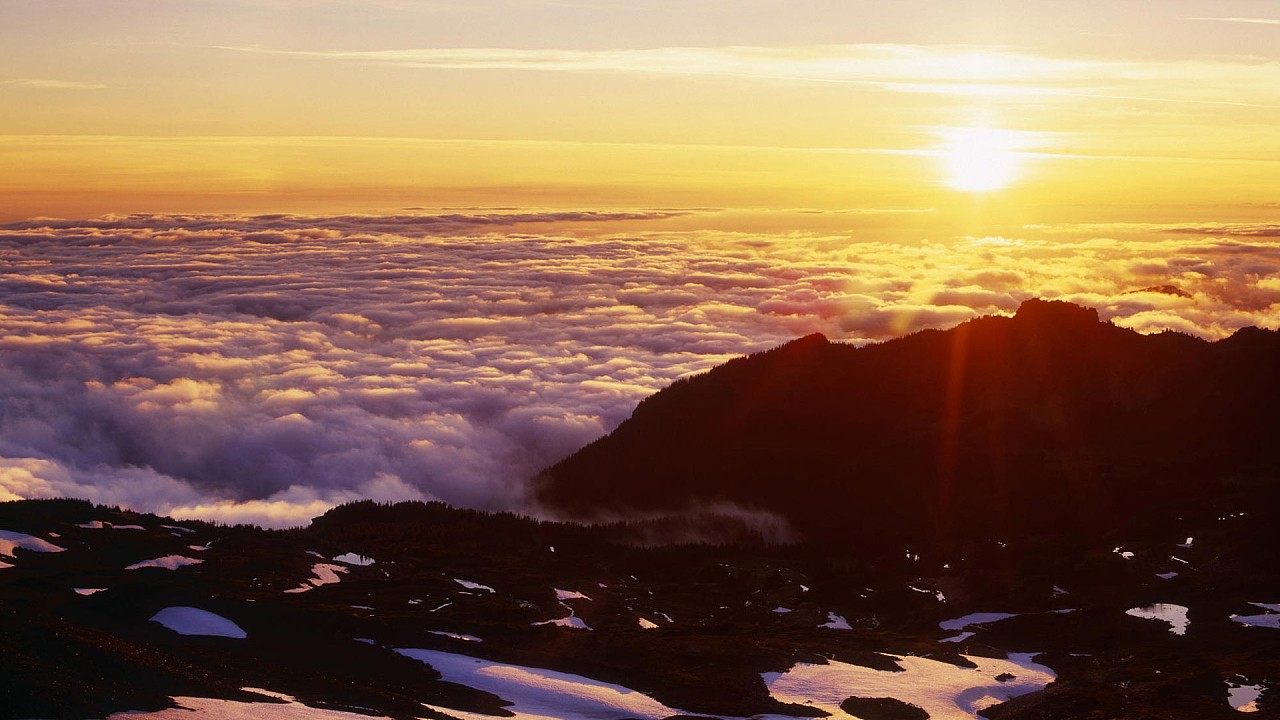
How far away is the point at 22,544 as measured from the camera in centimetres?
13312

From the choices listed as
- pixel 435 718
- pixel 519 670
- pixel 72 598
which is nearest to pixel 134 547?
pixel 72 598

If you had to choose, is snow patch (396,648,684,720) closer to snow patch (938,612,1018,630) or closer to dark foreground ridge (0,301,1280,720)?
dark foreground ridge (0,301,1280,720)

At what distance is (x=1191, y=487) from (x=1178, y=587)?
101ft

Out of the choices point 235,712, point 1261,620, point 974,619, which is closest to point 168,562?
point 235,712

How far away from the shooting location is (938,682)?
9762 centimetres

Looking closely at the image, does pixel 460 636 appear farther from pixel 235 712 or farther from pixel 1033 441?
pixel 1033 441

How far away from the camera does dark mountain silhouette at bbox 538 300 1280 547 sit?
15812 centimetres

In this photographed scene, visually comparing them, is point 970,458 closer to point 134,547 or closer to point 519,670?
point 519,670

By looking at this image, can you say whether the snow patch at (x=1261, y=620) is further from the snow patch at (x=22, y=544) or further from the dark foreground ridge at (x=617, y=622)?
the snow patch at (x=22, y=544)

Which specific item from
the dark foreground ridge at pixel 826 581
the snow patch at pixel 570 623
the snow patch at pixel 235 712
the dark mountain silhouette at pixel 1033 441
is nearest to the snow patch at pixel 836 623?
the dark foreground ridge at pixel 826 581

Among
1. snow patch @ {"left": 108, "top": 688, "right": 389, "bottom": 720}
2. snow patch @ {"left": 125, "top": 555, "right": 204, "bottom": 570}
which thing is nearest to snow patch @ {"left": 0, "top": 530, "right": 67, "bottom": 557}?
snow patch @ {"left": 125, "top": 555, "right": 204, "bottom": 570}

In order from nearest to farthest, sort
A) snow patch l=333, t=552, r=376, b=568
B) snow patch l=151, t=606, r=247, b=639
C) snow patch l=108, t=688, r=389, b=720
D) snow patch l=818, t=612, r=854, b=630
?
snow patch l=108, t=688, r=389, b=720 → snow patch l=151, t=606, r=247, b=639 → snow patch l=818, t=612, r=854, b=630 → snow patch l=333, t=552, r=376, b=568

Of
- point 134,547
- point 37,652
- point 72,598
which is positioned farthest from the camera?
point 134,547

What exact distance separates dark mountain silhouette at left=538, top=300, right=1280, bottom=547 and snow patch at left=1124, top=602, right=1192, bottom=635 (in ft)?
79.5
